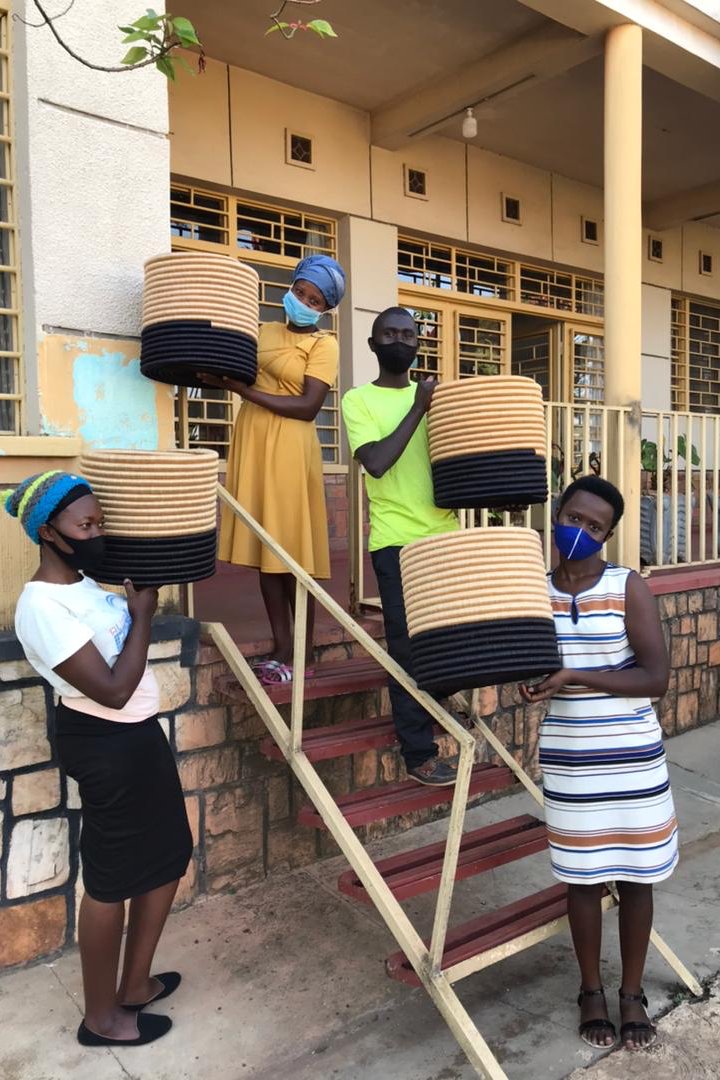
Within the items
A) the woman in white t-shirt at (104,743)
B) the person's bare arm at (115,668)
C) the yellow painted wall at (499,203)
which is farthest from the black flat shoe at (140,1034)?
the yellow painted wall at (499,203)

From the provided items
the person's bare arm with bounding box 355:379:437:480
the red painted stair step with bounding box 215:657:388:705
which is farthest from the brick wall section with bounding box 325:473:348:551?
the person's bare arm with bounding box 355:379:437:480

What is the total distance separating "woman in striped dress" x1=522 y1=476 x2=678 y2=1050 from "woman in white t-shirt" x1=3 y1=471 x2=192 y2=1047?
1092 millimetres

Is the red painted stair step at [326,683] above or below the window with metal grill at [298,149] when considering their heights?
below

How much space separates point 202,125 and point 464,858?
511 cm

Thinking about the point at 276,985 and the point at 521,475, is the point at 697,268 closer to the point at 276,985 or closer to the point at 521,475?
the point at 521,475

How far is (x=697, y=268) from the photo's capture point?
987cm

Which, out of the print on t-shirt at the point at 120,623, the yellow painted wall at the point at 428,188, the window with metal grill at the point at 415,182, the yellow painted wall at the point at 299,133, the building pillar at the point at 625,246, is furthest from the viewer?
the window with metal grill at the point at 415,182

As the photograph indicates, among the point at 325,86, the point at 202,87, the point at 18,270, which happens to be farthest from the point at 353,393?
the point at 325,86

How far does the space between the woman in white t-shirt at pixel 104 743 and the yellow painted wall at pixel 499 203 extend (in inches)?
241

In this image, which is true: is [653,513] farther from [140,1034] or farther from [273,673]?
[140,1034]

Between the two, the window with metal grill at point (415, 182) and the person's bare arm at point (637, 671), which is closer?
the person's bare arm at point (637, 671)

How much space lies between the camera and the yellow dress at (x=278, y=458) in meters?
3.29

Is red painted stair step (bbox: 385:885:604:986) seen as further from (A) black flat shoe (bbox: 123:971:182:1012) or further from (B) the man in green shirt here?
(A) black flat shoe (bbox: 123:971:182:1012)

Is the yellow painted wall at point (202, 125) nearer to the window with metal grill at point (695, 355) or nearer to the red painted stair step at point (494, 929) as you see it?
the red painted stair step at point (494, 929)
